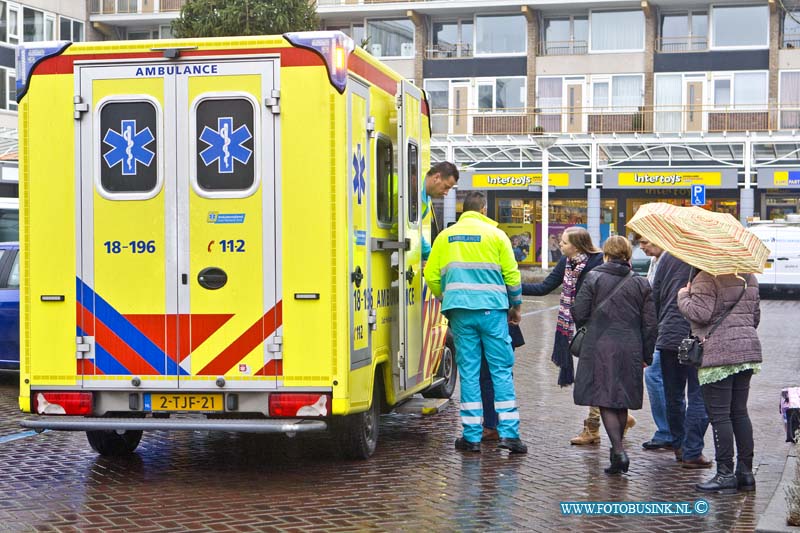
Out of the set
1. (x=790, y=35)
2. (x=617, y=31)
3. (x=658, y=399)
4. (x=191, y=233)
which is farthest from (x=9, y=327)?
(x=790, y=35)

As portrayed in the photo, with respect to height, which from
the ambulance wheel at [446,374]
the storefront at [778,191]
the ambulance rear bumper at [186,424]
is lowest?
the ambulance wheel at [446,374]

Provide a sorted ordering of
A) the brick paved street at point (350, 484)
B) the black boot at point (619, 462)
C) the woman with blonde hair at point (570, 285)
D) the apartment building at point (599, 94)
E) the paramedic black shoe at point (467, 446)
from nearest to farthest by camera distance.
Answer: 1. the brick paved street at point (350, 484)
2. the black boot at point (619, 462)
3. the paramedic black shoe at point (467, 446)
4. the woman with blonde hair at point (570, 285)
5. the apartment building at point (599, 94)

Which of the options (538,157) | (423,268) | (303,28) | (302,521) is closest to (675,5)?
(538,157)

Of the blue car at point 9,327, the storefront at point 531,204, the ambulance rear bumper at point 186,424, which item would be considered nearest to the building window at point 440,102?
the storefront at point 531,204

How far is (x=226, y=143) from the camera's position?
752cm

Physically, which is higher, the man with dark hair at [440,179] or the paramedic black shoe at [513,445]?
the man with dark hair at [440,179]

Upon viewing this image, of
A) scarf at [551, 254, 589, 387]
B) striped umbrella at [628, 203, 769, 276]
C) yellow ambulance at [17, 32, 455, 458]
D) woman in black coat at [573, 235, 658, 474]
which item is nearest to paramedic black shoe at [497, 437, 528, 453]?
scarf at [551, 254, 589, 387]

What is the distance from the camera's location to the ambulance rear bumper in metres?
7.23

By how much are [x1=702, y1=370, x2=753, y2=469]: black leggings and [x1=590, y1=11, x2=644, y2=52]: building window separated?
3803 centimetres

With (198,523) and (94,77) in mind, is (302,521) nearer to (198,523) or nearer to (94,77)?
(198,523)

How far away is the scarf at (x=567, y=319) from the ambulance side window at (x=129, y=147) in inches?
124

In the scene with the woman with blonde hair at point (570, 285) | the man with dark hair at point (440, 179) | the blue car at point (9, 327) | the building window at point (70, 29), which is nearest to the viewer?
the woman with blonde hair at point (570, 285)

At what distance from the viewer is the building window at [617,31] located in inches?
1740

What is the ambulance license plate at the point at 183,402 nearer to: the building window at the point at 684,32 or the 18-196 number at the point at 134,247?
the 18-196 number at the point at 134,247
